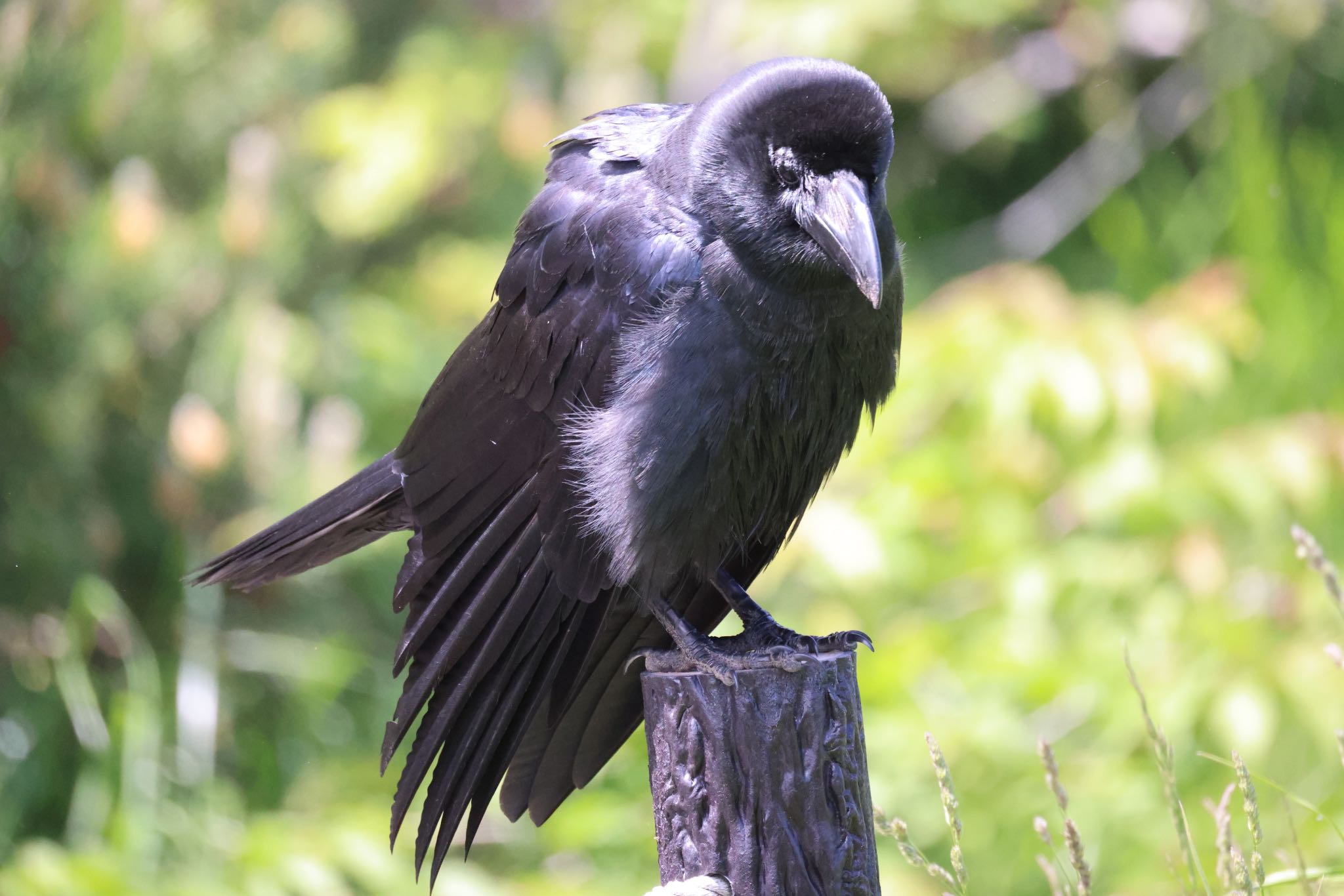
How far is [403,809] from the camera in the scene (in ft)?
6.82

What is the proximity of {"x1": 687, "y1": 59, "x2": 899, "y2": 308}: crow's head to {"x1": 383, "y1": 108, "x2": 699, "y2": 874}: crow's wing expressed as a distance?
0.09 m

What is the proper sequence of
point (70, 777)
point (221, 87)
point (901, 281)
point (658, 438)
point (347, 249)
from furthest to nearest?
point (347, 249)
point (221, 87)
point (70, 777)
point (901, 281)
point (658, 438)

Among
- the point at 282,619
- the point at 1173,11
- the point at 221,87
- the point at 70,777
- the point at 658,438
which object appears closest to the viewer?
the point at 658,438

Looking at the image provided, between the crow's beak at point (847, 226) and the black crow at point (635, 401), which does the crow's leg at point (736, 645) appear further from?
the crow's beak at point (847, 226)

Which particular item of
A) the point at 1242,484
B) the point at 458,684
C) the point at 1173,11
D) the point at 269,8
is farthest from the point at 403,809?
the point at 1173,11

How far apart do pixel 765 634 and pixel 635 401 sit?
54cm

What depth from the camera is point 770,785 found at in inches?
67.6

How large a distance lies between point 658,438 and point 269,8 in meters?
3.44

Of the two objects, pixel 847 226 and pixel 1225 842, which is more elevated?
pixel 847 226

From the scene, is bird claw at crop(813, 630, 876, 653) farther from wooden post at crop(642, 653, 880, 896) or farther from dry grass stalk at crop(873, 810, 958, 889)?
dry grass stalk at crop(873, 810, 958, 889)

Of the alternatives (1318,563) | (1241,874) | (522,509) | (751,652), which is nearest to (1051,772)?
(1241,874)

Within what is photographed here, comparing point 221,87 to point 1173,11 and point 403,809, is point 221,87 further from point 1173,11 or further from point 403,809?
point 1173,11

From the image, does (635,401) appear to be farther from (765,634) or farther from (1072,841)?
(1072,841)

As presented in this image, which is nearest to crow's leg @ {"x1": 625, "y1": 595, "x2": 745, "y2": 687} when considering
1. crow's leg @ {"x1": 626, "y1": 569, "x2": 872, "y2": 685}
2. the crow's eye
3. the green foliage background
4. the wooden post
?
crow's leg @ {"x1": 626, "y1": 569, "x2": 872, "y2": 685}
